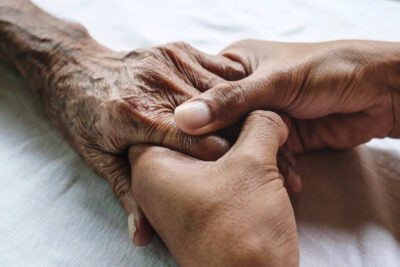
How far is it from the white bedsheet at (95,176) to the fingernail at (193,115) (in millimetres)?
328

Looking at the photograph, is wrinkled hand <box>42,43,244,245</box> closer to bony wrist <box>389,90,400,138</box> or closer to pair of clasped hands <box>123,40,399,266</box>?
pair of clasped hands <box>123,40,399,266</box>

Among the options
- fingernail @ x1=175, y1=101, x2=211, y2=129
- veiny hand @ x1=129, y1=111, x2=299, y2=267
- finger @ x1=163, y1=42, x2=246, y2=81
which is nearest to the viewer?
veiny hand @ x1=129, y1=111, x2=299, y2=267

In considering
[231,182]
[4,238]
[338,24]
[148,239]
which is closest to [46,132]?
[4,238]

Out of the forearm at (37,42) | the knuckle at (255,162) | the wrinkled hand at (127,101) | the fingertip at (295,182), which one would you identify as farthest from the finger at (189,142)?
the forearm at (37,42)

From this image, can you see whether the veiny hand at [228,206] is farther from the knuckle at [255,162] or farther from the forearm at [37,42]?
the forearm at [37,42]

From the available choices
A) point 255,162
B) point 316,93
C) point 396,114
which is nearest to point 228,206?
point 255,162

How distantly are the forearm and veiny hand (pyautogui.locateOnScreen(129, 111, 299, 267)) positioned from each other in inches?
24.6

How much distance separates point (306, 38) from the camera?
1383mm

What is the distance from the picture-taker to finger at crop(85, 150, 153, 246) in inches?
29.1

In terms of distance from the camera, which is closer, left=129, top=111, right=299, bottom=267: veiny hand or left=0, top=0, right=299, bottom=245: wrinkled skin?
left=129, top=111, right=299, bottom=267: veiny hand

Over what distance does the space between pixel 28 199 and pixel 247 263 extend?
66 cm

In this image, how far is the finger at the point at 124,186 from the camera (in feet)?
2.43

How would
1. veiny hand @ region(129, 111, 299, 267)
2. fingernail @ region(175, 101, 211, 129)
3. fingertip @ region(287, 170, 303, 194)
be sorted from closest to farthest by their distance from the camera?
1. veiny hand @ region(129, 111, 299, 267)
2. fingernail @ region(175, 101, 211, 129)
3. fingertip @ region(287, 170, 303, 194)

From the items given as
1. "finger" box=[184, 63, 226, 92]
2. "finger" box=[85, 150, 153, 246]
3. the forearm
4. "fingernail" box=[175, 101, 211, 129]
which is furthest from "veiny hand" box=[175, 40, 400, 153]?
the forearm
